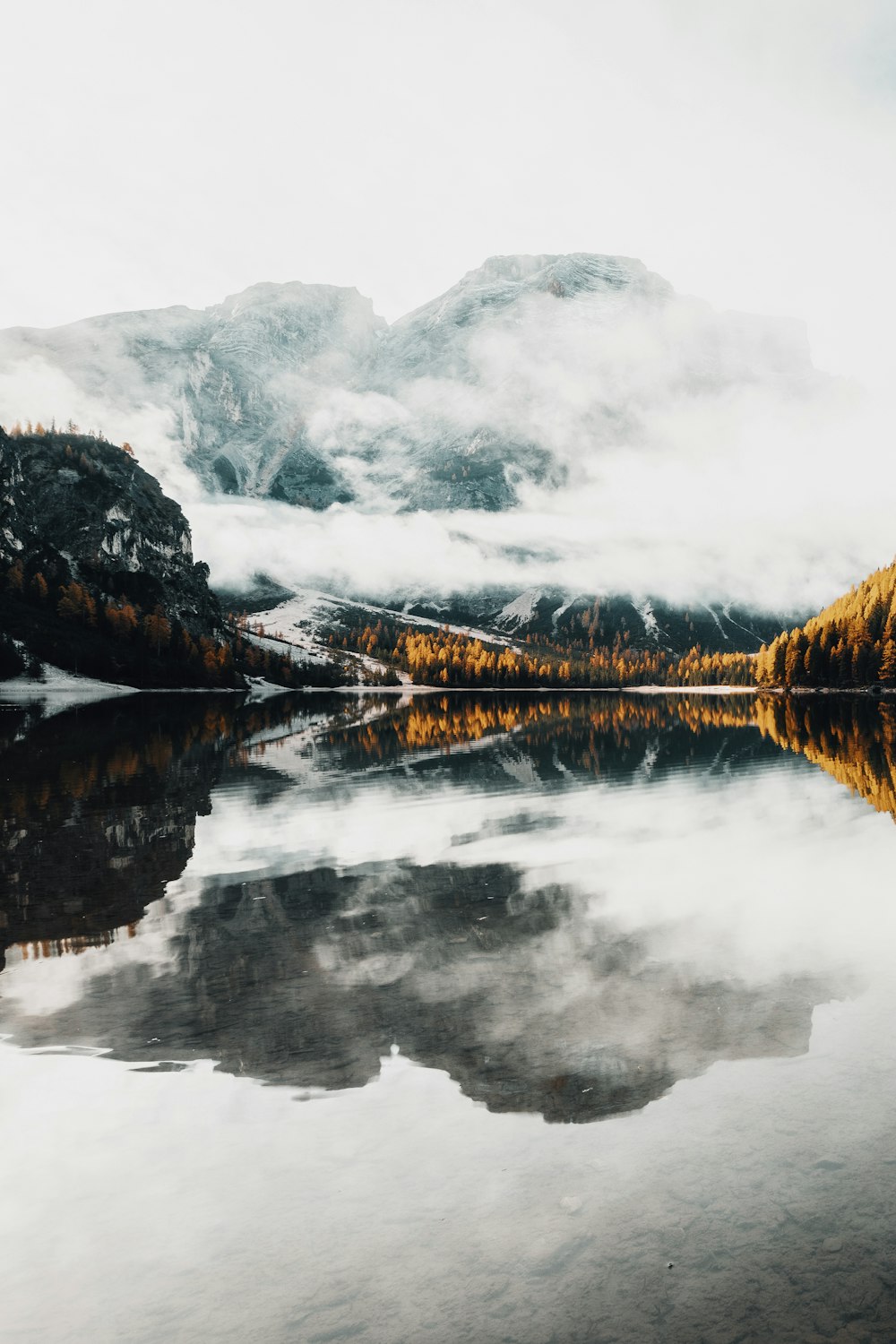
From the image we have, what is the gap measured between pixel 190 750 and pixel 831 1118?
151 ft

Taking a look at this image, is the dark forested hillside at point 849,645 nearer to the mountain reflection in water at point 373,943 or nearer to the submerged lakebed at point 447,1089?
the mountain reflection in water at point 373,943

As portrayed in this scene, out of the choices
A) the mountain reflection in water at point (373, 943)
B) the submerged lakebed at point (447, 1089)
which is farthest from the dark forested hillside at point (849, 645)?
the submerged lakebed at point (447, 1089)

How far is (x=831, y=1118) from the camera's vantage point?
27.0 ft

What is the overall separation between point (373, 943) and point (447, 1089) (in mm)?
5144

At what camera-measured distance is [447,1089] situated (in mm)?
9070

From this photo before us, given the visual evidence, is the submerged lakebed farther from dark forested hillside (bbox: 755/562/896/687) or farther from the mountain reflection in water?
dark forested hillside (bbox: 755/562/896/687)

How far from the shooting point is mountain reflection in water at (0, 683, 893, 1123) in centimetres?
998

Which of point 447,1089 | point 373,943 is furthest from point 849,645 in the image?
point 447,1089

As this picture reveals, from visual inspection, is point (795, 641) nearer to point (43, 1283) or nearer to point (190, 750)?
point (190, 750)

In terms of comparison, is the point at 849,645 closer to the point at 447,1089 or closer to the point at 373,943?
the point at 373,943

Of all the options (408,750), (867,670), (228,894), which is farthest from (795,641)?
(228,894)

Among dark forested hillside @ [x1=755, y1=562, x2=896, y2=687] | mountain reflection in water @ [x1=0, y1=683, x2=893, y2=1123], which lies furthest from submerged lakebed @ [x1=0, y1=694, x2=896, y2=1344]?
dark forested hillside @ [x1=755, y1=562, x2=896, y2=687]

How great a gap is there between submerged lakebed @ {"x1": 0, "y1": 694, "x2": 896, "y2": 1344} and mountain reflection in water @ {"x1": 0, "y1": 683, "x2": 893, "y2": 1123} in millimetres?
80

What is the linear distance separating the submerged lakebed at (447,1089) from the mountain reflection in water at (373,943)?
8cm
